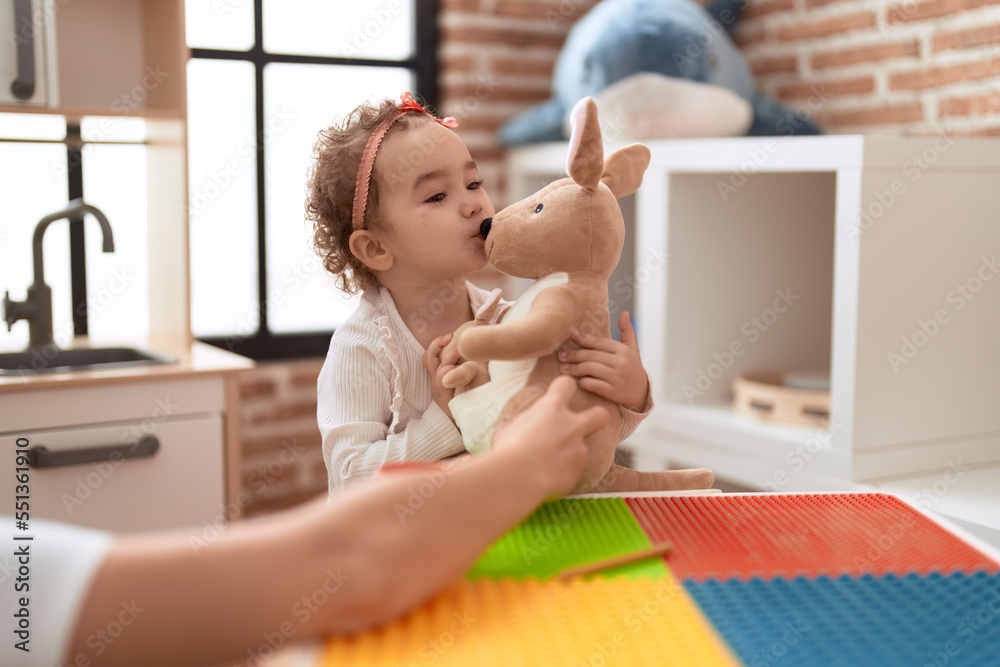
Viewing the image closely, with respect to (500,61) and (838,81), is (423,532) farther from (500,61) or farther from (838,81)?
(500,61)

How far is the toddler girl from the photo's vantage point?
0.99 m

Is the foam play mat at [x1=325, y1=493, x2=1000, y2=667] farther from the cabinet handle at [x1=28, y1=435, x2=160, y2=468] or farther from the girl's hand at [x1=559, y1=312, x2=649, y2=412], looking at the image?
the cabinet handle at [x1=28, y1=435, x2=160, y2=468]

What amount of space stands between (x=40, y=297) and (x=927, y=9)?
1869 millimetres

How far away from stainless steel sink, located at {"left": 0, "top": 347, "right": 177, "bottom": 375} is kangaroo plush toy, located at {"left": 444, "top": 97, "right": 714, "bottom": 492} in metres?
1.06

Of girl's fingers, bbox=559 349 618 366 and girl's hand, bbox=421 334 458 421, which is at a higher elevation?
girl's fingers, bbox=559 349 618 366

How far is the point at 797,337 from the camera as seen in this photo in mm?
1960

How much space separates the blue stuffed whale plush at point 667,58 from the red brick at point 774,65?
23 cm

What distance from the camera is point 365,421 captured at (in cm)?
102

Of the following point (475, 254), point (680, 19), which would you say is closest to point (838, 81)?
point (680, 19)

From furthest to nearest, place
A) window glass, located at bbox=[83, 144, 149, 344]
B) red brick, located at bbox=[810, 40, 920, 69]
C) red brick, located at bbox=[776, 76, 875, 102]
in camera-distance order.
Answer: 1. window glass, located at bbox=[83, 144, 149, 344]
2. red brick, located at bbox=[776, 76, 875, 102]
3. red brick, located at bbox=[810, 40, 920, 69]

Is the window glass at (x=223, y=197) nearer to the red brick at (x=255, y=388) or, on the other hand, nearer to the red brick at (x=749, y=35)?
the red brick at (x=255, y=388)

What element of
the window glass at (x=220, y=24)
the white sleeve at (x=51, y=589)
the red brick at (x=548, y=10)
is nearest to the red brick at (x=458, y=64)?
the red brick at (x=548, y=10)

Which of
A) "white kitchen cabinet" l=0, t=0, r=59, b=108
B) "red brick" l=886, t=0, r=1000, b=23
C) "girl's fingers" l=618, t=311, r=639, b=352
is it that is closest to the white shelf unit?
"red brick" l=886, t=0, r=1000, b=23

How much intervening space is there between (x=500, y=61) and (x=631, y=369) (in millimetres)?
1696
